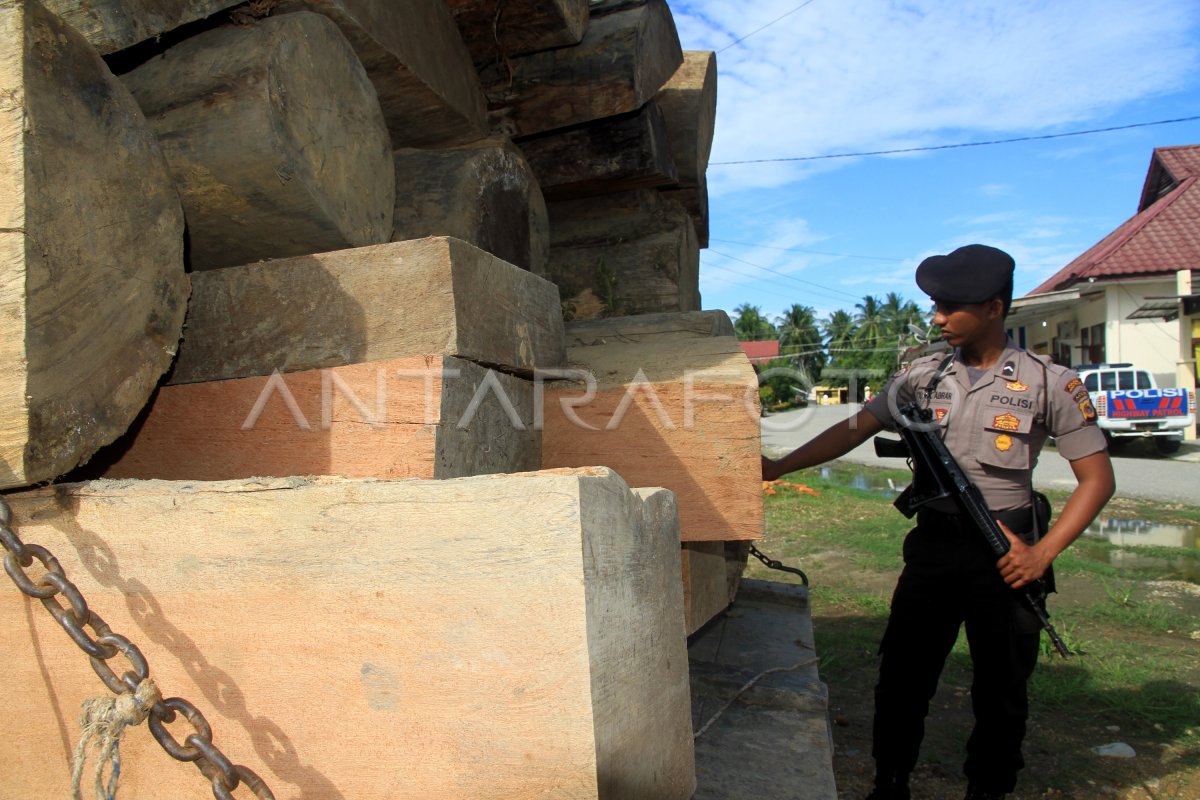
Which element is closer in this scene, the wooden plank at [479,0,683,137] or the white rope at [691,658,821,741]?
the white rope at [691,658,821,741]

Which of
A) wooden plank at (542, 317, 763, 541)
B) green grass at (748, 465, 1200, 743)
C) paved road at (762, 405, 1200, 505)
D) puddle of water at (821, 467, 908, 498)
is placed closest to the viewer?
wooden plank at (542, 317, 763, 541)

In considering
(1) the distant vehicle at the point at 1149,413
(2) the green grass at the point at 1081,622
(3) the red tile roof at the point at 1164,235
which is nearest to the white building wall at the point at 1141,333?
(3) the red tile roof at the point at 1164,235

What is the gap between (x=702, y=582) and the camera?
2.36 metres

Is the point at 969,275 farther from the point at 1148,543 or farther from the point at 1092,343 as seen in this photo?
the point at 1092,343

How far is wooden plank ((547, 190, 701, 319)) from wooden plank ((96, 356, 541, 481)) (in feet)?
3.82

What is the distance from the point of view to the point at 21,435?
3.75 feet

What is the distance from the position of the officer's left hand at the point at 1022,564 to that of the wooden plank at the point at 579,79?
1671mm

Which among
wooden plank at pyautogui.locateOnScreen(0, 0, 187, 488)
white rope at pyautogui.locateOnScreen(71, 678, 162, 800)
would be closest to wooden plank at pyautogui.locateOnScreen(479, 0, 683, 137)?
wooden plank at pyautogui.locateOnScreen(0, 0, 187, 488)

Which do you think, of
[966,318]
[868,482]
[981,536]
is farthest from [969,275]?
[868,482]

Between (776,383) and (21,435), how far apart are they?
4362cm

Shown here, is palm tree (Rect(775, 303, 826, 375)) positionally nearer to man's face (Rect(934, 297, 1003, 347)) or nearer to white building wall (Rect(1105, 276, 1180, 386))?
white building wall (Rect(1105, 276, 1180, 386))

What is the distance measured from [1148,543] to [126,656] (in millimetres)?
8066

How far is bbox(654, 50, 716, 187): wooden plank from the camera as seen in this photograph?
3.00m

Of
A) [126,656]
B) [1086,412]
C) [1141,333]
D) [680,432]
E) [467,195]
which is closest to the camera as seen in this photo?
[126,656]
